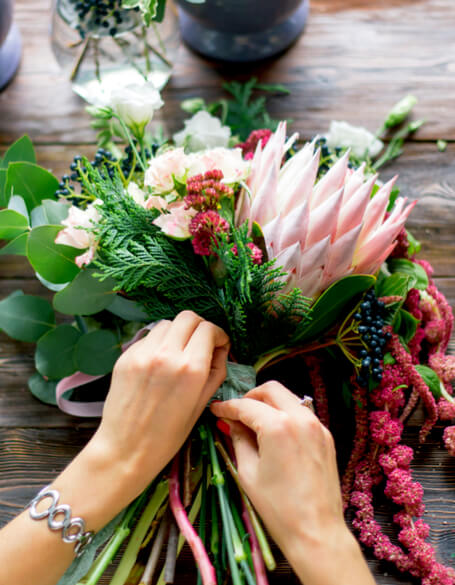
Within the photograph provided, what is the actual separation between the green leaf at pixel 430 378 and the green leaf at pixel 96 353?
423mm

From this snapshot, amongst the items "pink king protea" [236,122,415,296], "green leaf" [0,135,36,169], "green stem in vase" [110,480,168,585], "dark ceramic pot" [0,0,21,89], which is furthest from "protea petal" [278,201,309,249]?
"dark ceramic pot" [0,0,21,89]

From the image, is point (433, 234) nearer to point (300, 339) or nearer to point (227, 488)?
point (300, 339)

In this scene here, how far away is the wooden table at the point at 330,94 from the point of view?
0.90 metres

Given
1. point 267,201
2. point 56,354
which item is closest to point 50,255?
point 56,354

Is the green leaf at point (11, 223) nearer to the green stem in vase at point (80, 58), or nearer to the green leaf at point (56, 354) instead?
the green leaf at point (56, 354)

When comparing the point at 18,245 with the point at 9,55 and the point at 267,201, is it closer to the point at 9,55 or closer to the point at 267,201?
the point at 267,201

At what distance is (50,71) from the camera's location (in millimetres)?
1091

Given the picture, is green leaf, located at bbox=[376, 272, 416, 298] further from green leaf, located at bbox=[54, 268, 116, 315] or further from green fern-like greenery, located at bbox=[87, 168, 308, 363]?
green leaf, located at bbox=[54, 268, 116, 315]

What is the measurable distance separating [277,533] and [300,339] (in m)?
0.24

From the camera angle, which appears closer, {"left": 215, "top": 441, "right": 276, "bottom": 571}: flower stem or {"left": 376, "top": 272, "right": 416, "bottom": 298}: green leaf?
{"left": 215, "top": 441, "right": 276, "bottom": 571}: flower stem

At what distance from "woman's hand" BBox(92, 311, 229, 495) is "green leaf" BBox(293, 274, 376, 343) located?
0.14m

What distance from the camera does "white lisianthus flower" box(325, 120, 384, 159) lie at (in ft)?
3.00

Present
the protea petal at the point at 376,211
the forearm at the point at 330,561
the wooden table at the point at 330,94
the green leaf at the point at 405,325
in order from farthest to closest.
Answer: the wooden table at the point at 330,94
the green leaf at the point at 405,325
the protea petal at the point at 376,211
the forearm at the point at 330,561

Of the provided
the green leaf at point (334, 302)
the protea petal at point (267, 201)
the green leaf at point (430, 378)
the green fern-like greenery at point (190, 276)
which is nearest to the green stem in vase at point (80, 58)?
the green fern-like greenery at point (190, 276)
